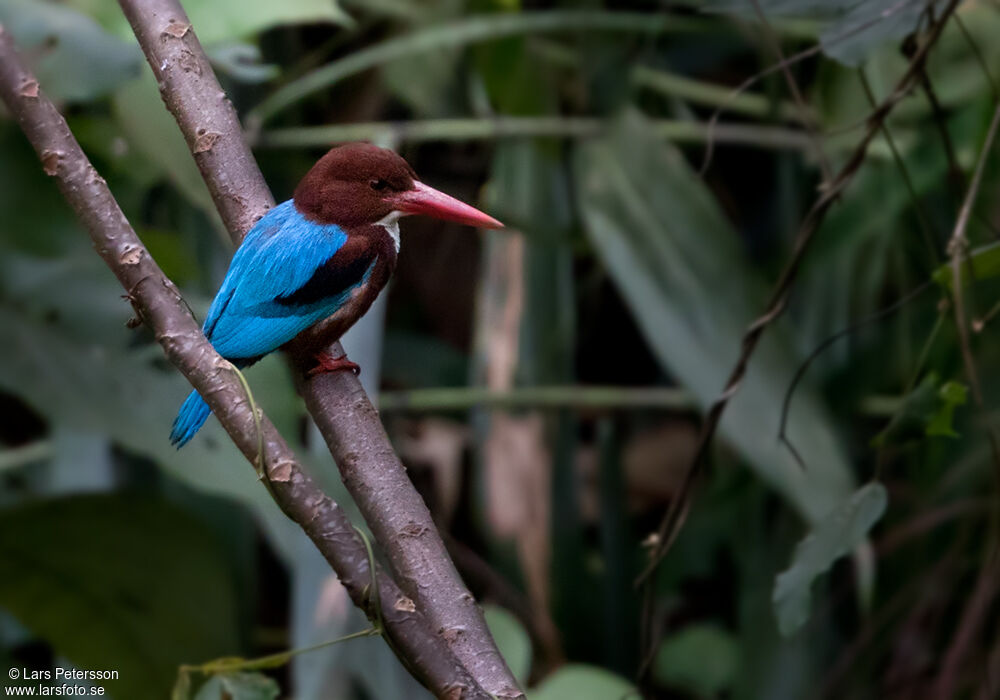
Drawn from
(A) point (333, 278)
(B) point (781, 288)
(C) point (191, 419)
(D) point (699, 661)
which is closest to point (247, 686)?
(C) point (191, 419)

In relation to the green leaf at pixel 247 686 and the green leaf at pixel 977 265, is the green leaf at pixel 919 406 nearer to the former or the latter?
the green leaf at pixel 977 265

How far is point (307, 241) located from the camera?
0.90 metres

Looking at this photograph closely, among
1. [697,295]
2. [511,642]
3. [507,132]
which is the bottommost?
[511,642]

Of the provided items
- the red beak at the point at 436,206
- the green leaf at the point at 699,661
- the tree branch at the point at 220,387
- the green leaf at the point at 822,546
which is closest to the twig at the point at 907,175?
the green leaf at the point at 822,546

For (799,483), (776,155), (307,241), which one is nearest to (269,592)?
(799,483)

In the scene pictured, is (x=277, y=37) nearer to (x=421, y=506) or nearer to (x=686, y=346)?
(x=686, y=346)

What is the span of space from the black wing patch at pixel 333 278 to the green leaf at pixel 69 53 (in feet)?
2.29

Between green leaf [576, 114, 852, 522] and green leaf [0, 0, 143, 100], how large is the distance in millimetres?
946

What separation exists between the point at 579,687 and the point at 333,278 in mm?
896

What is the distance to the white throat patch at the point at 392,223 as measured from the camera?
0.91m

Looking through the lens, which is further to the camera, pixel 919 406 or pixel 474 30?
pixel 474 30

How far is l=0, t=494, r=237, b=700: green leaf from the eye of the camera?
1625 mm

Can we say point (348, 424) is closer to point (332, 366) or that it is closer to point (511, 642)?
point (332, 366)

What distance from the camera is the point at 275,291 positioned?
Result: 910 millimetres
